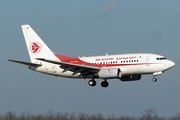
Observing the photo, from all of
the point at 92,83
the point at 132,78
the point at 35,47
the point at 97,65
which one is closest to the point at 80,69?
the point at 97,65

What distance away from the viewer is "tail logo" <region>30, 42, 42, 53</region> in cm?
6200

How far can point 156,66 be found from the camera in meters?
50.7

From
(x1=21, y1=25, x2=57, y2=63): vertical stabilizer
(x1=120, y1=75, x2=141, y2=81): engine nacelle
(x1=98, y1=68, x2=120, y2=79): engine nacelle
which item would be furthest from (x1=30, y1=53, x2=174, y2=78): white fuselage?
(x1=21, y1=25, x2=57, y2=63): vertical stabilizer

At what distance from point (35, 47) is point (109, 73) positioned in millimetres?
18677

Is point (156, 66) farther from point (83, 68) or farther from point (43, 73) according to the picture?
point (43, 73)

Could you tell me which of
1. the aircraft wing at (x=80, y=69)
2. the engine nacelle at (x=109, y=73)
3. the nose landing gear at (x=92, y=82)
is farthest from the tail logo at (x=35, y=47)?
the engine nacelle at (x=109, y=73)

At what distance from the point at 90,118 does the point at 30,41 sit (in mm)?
20146

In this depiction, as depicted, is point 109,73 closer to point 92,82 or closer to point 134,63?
point 134,63

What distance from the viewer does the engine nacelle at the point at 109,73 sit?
51.3 meters

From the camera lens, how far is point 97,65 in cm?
5450

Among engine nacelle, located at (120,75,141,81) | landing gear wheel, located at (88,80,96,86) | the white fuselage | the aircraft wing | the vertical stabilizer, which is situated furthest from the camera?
the vertical stabilizer

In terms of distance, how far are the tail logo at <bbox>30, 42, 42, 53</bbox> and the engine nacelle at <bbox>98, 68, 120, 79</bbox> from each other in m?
16.1

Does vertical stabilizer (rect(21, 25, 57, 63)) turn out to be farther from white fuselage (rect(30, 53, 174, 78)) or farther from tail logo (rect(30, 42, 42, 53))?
white fuselage (rect(30, 53, 174, 78))

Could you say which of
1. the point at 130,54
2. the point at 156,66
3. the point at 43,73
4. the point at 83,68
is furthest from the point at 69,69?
the point at 156,66
